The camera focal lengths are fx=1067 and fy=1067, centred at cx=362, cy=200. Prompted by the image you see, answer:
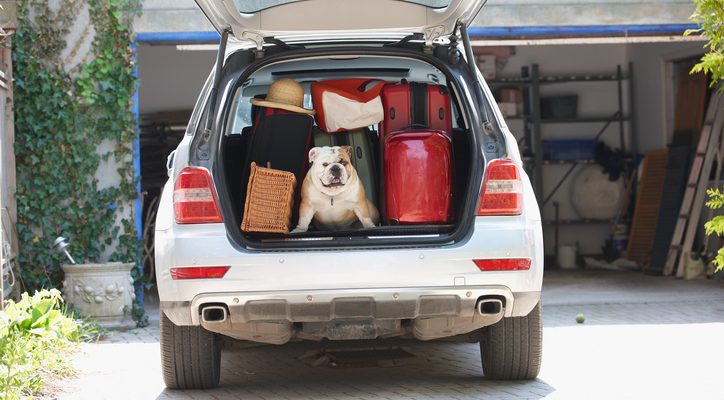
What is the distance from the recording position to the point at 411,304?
4.70 meters

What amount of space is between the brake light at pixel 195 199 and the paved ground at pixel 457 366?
1.08m

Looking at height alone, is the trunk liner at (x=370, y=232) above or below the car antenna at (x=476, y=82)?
below

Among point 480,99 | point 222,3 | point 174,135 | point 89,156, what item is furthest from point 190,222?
point 174,135

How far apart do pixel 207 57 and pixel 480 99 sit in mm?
9358

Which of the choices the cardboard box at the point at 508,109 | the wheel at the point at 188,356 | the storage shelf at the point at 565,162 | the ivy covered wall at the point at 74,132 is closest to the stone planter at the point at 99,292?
the ivy covered wall at the point at 74,132

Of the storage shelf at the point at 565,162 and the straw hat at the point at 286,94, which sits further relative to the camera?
the storage shelf at the point at 565,162

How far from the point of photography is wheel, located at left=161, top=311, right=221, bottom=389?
17.2 feet

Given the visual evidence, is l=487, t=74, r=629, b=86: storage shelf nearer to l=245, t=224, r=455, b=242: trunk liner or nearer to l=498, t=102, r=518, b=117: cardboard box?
l=498, t=102, r=518, b=117: cardboard box

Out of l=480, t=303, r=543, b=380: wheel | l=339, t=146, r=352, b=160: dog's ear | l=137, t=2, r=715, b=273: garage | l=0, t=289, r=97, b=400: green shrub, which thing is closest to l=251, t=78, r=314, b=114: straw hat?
l=339, t=146, r=352, b=160: dog's ear

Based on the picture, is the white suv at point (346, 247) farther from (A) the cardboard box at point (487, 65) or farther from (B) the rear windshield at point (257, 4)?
(A) the cardboard box at point (487, 65)

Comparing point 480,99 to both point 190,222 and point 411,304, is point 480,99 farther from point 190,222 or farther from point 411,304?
point 190,222

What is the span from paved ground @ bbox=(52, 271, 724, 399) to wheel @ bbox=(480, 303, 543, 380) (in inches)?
3.2

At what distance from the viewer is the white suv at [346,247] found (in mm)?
4680

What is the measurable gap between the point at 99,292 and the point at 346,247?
425 centimetres
